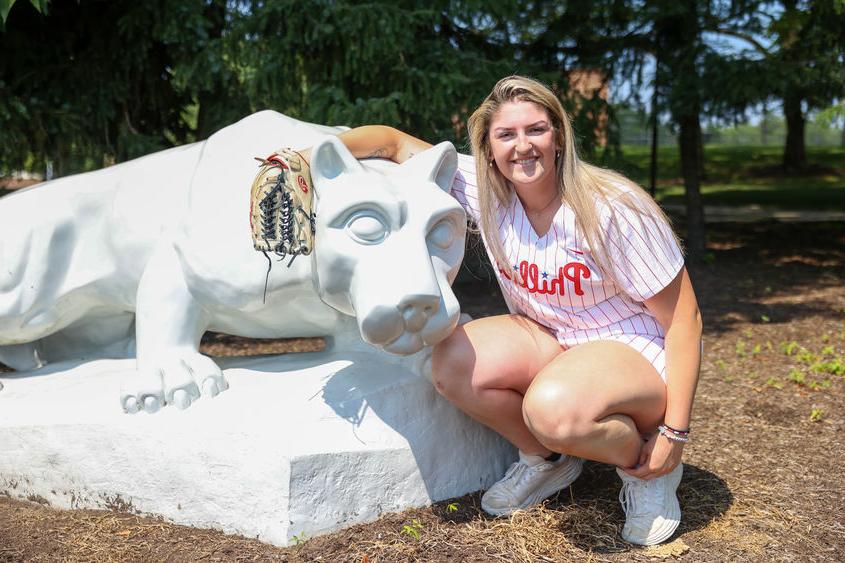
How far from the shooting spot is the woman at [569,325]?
→ 104 inches

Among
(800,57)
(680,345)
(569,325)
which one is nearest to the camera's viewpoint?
(680,345)

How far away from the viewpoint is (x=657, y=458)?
107 inches

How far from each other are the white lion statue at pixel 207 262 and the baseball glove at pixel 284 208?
94 mm

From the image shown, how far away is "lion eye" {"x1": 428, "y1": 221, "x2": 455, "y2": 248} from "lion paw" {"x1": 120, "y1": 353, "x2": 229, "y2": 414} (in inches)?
42.6

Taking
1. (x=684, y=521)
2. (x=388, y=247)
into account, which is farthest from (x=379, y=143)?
(x=684, y=521)

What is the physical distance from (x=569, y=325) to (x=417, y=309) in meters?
0.70

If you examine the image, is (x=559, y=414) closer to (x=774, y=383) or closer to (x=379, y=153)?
(x=379, y=153)

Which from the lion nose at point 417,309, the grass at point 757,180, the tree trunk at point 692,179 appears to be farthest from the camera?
the grass at point 757,180

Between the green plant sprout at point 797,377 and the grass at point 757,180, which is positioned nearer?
the green plant sprout at point 797,377

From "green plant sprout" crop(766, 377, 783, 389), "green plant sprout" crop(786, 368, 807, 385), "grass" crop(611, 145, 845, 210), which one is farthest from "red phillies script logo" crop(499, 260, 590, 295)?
"grass" crop(611, 145, 845, 210)

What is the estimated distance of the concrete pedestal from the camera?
2824 mm

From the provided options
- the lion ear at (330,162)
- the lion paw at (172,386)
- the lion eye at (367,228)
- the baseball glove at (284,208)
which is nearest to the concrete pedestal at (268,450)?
the lion paw at (172,386)

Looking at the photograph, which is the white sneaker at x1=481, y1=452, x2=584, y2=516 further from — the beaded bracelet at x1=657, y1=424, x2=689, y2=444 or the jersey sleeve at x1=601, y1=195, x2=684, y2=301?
the jersey sleeve at x1=601, y1=195, x2=684, y2=301

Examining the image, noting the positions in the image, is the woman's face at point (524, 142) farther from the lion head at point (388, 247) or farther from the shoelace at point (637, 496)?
the shoelace at point (637, 496)
